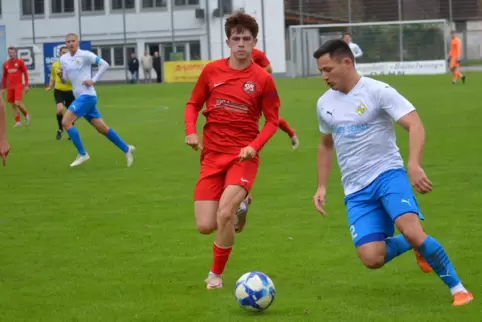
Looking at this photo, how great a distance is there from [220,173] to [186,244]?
2.09 m

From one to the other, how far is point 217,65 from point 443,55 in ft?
160

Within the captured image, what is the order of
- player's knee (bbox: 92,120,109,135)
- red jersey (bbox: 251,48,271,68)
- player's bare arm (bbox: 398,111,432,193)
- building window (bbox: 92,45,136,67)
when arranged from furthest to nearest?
building window (bbox: 92,45,136,67), player's knee (bbox: 92,120,109,135), red jersey (bbox: 251,48,271,68), player's bare arm (bbox: 398,111,432,193)

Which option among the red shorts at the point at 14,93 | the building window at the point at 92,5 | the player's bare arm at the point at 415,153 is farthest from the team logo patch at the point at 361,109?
the building window at the point at 92,5

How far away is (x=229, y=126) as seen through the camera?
7973 millimetres

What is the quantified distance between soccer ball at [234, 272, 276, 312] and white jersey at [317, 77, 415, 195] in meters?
0.90

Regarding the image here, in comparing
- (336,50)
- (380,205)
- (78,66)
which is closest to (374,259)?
(380,205)

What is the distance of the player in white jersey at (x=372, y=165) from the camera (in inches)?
265

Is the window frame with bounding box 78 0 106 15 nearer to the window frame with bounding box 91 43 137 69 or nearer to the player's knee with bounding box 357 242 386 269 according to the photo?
the window frame with bounding box 91 43 137 69

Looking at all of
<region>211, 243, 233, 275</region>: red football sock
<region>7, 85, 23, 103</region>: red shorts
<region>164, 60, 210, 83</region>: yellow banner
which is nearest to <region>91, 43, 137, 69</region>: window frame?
<region>164, 60, 210, 83</region>: yellow banner

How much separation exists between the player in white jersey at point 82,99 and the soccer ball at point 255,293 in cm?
1062

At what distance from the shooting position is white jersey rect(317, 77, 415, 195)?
691 cm

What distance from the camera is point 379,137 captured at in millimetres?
6938

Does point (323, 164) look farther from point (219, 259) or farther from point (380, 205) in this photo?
point (219, 259)

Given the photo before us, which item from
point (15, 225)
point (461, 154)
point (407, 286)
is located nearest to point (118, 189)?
point (15, 225)
